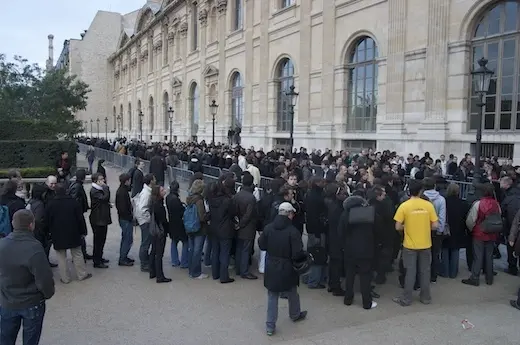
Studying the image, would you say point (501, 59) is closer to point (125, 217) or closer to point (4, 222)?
point (125, 217)

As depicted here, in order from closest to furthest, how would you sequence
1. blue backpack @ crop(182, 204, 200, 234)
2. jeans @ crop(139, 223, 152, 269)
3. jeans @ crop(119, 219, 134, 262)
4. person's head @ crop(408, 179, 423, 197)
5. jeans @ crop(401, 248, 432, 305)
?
person's head @ crop(408, 179, 423, 197), jeans @ crop(401, 248, 432, 305), blue backpack @ crop(182, 204, 200, 234), jeans @ crop(139, 223, 152, 269), jeans @ crop(119, 219, 134, 262)

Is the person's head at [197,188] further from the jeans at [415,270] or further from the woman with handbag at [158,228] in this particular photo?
the jeans at [415,270]

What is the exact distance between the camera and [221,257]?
779 centimetres

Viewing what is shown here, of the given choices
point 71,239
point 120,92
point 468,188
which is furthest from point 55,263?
point 120,92

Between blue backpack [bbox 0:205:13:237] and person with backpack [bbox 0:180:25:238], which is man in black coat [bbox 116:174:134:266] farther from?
blue backpack [bbox 0:205:13:237]

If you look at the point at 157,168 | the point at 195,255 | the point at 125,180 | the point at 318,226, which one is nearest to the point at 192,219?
the point at 195,255

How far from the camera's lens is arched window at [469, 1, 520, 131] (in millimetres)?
16203

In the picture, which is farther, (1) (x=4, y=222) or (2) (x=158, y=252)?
(2) (x=158, y=252)

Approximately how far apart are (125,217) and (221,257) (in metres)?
2.17

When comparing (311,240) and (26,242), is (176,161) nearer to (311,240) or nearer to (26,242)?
(311,240)

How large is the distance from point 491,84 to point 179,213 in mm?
14130

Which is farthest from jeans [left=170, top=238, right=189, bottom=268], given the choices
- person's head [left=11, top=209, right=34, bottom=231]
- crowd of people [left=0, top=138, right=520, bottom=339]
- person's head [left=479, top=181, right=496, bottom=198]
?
person's head [left=479, top=181, right=496, bottom=198]

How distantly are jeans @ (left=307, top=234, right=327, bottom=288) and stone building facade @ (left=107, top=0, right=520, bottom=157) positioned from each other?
1147 cm

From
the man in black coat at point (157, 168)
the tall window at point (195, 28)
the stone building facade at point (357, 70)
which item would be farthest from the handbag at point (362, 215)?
the tall window at point (195, 28)
